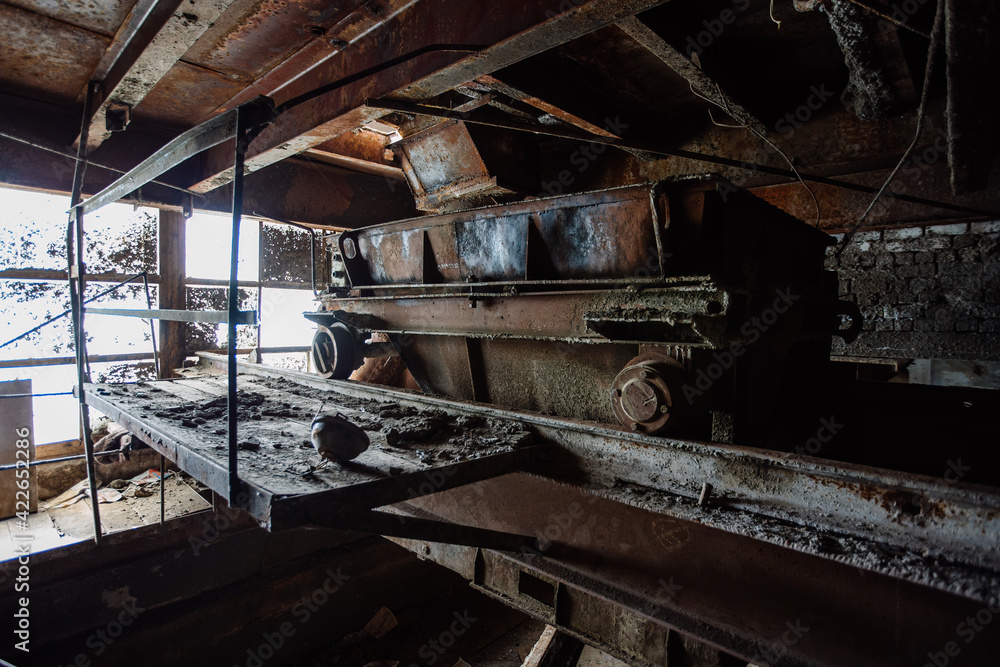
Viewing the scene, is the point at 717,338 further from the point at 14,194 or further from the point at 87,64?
the point at 14,194

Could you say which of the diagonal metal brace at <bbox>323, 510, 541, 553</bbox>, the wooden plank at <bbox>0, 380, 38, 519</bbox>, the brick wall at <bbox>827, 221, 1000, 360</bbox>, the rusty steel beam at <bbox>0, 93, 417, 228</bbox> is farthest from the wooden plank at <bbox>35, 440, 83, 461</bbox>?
the brick wall at <bbox>827, 221, 1000, 360</bbox>

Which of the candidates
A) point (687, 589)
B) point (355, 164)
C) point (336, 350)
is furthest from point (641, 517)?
point (355, 164)

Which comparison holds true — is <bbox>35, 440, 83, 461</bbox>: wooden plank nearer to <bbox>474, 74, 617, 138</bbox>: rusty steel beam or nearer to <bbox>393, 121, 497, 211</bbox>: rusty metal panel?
<bbox>393, 121, 497, 211</bbox>: rusty metal panel

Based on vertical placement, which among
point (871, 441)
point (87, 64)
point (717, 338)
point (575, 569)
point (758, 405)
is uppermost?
point (87, 64)

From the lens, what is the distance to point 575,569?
2.07 m

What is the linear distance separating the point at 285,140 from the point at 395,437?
7.82 feet

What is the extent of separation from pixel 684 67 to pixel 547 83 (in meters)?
0.93

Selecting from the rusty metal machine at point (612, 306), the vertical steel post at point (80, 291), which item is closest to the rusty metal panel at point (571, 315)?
the rusty metal machine at point (612, 306)

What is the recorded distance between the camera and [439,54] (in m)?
2.30

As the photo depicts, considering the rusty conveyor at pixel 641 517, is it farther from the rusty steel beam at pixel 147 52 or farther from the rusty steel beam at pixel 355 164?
the rusty steel beam at pixel 355 164

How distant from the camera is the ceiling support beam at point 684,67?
8.37ft

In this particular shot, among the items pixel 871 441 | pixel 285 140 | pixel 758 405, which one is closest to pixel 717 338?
pixel 758 405

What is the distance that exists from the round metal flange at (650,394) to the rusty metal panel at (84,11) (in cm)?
319

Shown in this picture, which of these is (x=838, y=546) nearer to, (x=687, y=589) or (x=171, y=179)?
(x=687, y=589)
